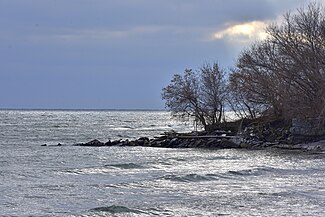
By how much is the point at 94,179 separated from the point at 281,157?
15489mm

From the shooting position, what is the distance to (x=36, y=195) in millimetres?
22312

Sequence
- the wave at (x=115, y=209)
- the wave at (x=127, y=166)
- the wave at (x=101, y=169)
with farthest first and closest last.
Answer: the wave at (x=127, y=166) < the wave at (x=101, y=169) < the wave at (x=115, y=209)

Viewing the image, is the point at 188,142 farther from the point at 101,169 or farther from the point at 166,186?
the point at 166,186

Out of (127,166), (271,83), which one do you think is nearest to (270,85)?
(271,83)

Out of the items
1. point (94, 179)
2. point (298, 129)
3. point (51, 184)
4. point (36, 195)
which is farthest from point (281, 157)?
point (36, 195)

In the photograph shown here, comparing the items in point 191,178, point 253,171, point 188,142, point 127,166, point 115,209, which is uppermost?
point 188,142

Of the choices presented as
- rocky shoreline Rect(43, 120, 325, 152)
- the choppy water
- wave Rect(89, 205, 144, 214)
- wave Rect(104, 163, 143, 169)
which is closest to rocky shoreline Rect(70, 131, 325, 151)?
rocky shoreline Rect(43, 120, 325, 152)

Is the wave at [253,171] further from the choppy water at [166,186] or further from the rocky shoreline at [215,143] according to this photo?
the rocky shoreline at [215,143]

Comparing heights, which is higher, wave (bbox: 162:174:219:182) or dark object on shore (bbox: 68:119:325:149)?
dark object on shore (bbox: 68:119:325:149)

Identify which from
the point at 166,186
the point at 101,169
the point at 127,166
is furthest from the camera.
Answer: the point at 127,166

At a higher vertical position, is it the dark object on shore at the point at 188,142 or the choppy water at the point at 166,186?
the dark object on shore at the point at 188,142

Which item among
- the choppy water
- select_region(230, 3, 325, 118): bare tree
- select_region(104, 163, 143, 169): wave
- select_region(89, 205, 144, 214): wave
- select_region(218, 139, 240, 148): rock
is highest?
select_region(230, 3, 325, 118): bare tree

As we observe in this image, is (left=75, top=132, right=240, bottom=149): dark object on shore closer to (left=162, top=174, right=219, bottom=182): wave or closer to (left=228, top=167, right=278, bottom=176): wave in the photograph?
(left=228, top=167, right=278, bottom=176): wave

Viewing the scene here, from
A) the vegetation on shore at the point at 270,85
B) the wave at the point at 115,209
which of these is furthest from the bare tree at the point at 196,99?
the wave at the point at 115,209
